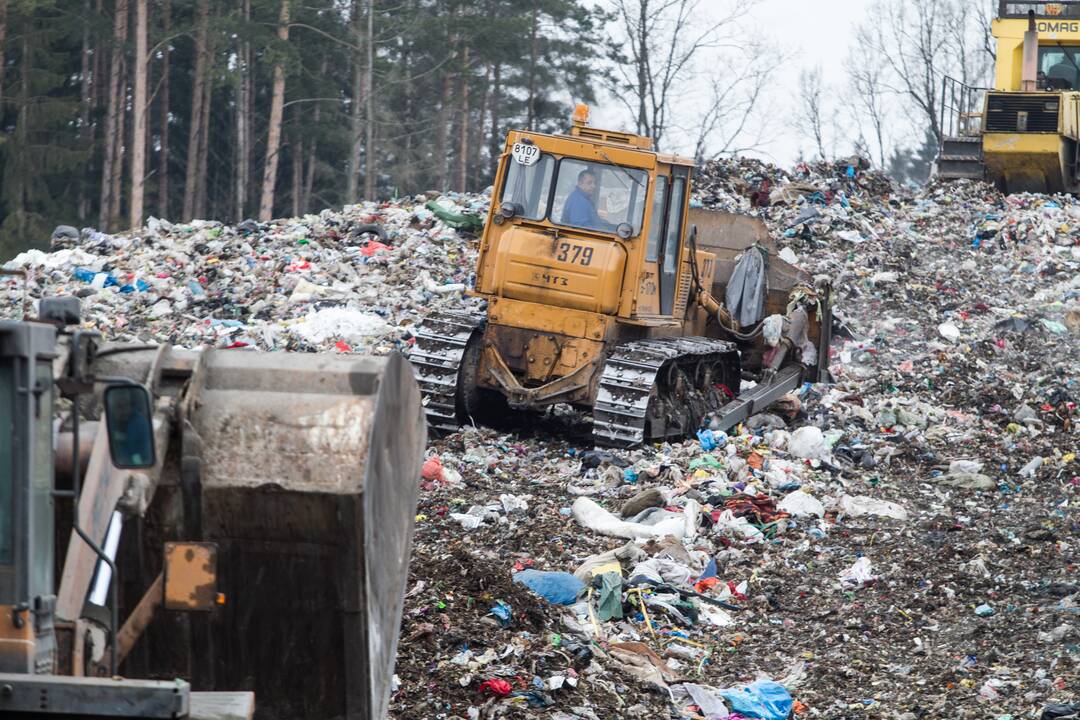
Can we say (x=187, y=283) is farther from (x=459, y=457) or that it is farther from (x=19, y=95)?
(x=19, y=95)

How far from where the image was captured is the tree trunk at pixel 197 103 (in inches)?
1156

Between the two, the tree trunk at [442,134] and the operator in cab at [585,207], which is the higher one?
the tree trunk at [442,134]

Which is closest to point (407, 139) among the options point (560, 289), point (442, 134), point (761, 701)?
point (442, 134)

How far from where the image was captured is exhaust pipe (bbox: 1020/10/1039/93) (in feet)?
76.9

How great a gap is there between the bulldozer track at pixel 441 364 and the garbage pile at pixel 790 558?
36 centimetres

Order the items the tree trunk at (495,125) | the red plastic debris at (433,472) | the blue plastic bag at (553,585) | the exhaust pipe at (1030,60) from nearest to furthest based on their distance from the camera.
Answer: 1. the blue plastic bag at (553,585)
2. the red plastic debris at (433,472)
3. the exhaust pipe at (1030,60)
4. the tree trunk at (495,125)

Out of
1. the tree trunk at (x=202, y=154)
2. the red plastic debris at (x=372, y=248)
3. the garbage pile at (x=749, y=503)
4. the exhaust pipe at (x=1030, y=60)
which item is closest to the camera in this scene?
the garbage pile at (x=749, y=503)

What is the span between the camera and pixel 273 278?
16672mm

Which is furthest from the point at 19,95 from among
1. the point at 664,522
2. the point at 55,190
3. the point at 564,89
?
the point at 664,522

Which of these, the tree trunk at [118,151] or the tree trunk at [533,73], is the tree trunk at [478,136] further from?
the tree trunk at [118,151]

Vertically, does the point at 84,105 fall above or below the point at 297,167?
above

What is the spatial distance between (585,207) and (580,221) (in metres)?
0.12

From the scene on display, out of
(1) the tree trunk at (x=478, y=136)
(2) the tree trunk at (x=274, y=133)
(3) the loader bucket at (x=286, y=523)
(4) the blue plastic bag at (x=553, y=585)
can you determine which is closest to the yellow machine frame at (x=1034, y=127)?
(2) the tree trunk at (x=274, y=133)

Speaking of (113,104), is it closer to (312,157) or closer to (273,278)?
(312,157)
